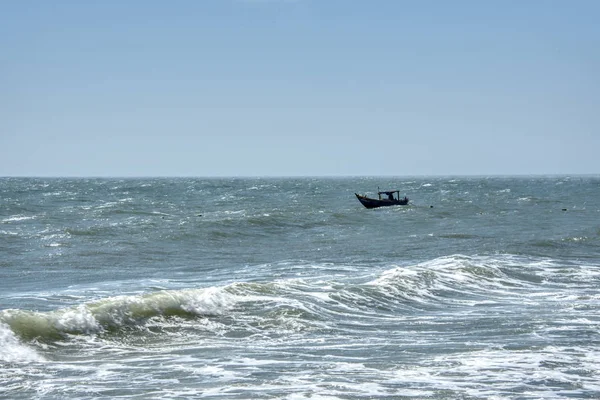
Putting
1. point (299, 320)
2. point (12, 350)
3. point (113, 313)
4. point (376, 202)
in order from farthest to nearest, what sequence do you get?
point (376, 202) < point (299, 320) < point (113, 313) < point (12, 350)

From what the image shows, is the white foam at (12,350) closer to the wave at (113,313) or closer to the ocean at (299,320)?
the ocean at (299,320)

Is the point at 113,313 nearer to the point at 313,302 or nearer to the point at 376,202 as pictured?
the point at 313,302

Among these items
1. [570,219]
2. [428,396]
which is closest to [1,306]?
[428,396]

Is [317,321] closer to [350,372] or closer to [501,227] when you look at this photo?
[350,372]

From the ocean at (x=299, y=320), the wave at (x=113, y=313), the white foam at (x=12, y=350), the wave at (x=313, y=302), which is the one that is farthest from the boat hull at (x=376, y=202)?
the white foam at (x=12, y=350)

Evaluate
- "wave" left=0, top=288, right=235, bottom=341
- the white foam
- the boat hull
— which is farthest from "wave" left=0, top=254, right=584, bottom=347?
the boat hull

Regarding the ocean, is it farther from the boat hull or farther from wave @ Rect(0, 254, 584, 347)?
the boat hull

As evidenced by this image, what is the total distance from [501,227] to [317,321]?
94.2 ft

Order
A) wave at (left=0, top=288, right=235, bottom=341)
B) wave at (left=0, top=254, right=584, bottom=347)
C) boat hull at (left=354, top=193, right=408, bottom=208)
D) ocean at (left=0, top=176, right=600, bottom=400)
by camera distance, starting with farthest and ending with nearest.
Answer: boat hull at (left=354, top=193, right=408, bottom=208), wave at (left=0, top=254, right=584, bottom=347), wave at (left=0, top=288, right=235, bottom=341), ocean at (left=0, top=176, right=600, bottom=400)

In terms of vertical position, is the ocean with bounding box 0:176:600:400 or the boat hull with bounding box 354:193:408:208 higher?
the boat hull with bounding box 354:193:408:208

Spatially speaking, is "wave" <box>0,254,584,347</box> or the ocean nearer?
the ocean

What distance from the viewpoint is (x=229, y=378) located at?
11.3 meters

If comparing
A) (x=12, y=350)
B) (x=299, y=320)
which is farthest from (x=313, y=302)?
(x=12, y=350)

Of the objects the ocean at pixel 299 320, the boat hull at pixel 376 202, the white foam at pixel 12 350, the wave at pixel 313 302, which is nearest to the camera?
the ocean at pixel 299 320
